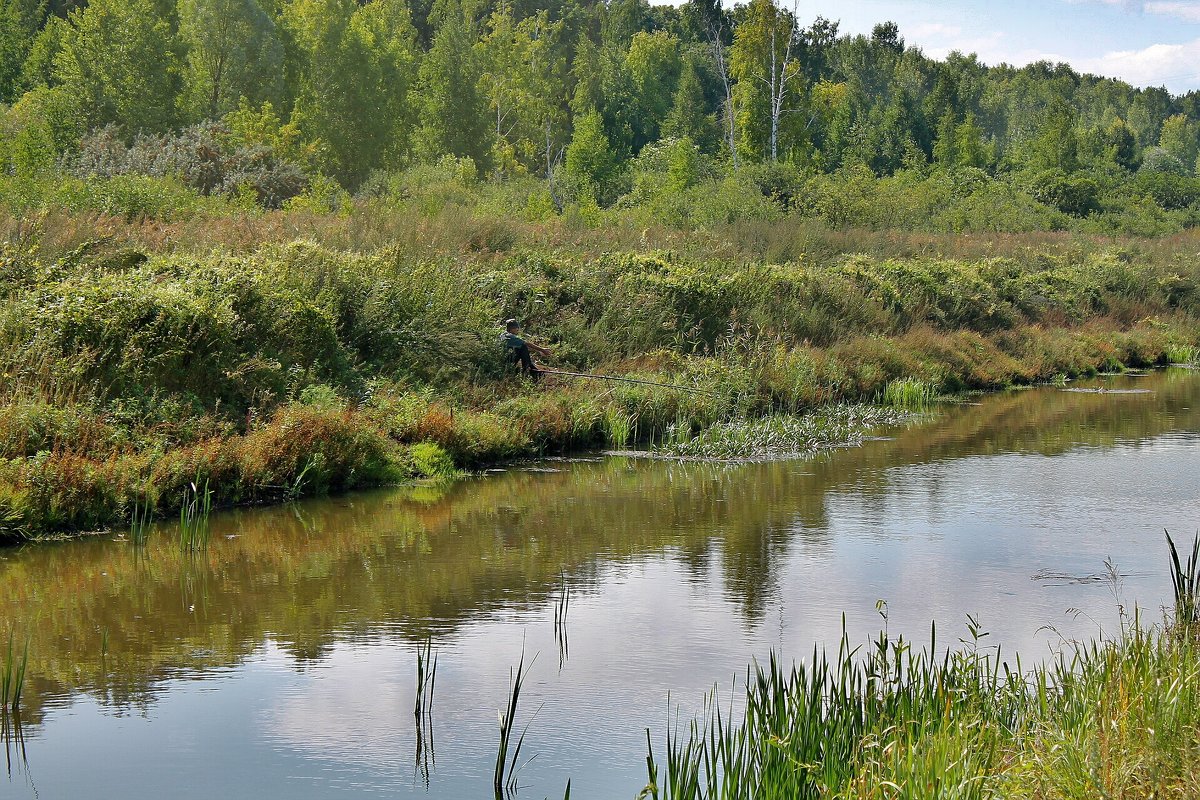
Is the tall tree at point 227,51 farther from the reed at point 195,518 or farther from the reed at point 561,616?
the reed at point 561,616

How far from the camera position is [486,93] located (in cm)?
7600

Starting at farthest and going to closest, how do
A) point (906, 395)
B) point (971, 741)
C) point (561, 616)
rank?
point (906, 395) → point (561, 616) → point (971, 741)

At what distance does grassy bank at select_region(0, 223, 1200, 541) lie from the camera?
14.3 meters

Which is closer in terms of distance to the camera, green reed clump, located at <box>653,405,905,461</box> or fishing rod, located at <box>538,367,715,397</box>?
green reed clump, located at <box>653,405,905,461</box>

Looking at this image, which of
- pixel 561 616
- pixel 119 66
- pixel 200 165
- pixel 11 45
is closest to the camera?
pixel 561 616

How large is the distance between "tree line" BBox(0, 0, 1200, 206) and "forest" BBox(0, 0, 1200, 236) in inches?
5.5

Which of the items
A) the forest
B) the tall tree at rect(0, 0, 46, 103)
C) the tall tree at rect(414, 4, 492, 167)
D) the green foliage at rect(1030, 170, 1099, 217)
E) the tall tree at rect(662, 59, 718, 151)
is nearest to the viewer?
the forest

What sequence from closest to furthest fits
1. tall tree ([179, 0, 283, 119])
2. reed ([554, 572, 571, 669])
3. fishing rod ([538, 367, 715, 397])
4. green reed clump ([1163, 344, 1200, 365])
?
reed ([554, 572, 571, 669]) → fishing rod ([538, 367, 715, 397]) → green reed clump ([1163, 344, 1200, 365]) → tall tree ([179, 0, 283, 119])

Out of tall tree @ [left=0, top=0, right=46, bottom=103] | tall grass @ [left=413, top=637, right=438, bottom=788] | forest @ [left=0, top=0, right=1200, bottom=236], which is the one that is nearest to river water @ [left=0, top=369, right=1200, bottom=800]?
tall grass @ [left=413, top=637, right=438, bottom=788]

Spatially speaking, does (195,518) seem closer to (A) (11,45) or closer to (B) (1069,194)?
(A) (11,45)

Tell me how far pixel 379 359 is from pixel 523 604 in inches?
347

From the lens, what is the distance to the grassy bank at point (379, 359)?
14.3 metres

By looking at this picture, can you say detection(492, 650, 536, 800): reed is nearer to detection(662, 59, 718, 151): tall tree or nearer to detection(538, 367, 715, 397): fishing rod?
detection(538, 367, 715, 397): fishing rod

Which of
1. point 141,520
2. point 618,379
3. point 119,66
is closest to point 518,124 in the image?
point 119,66
